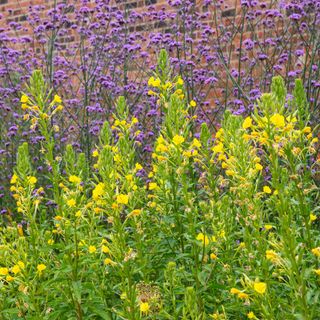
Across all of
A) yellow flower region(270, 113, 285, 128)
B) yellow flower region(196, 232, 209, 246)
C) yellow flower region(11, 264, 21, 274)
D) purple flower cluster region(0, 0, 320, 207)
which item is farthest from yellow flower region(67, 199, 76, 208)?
purple flower cluster region(0, 0, 320, 207)

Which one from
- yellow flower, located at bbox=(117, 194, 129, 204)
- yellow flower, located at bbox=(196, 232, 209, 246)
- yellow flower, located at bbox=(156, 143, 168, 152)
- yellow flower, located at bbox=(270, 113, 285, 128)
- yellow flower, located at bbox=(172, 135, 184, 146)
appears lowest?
yellow flower, located at bbox=(196, 232, 209, 246)

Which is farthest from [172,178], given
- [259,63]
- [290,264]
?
[259,63]

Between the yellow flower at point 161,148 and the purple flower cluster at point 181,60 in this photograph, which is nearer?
the yellow flower at point 161,148

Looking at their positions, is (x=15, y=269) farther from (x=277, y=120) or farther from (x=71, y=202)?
(x=277, y=120)

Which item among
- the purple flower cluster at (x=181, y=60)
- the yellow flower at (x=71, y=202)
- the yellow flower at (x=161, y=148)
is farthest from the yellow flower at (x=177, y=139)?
the purple flower cluster at (x=181, y=60)

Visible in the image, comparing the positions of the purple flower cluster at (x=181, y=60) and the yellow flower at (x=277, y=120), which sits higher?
the yellow flower at (x=277, y=120)

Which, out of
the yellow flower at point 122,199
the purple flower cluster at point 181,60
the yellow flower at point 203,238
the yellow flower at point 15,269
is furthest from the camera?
the purple flower cluster at point 181,60

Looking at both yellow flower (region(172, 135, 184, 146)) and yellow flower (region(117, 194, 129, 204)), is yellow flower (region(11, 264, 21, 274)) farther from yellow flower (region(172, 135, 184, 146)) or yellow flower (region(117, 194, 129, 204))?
yellow flower (region(172, 135, 184, 146))

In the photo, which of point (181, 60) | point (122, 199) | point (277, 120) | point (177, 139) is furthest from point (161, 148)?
point (181, 60)

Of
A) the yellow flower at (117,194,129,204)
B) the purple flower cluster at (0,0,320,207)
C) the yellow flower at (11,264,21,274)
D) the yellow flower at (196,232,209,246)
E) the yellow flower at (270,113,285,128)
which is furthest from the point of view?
the purple flower cluster at (0,0,320,207)

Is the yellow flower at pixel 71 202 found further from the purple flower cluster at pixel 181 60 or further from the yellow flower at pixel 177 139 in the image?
the purple flower cluster at pixel 181 60

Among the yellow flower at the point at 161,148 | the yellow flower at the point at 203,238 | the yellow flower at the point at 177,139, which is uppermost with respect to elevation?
the yellow flower at the point at 177,139

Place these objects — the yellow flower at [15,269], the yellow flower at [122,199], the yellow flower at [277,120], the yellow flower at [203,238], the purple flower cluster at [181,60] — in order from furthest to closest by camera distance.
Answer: the purple flower cluster at [181,60]
the yellow flower at [203,238]
the yellow flower at [15,269]
the yellow flower at [122,199]
the yellow flower at [277,120]

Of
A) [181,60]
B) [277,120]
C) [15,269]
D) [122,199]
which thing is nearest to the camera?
[277,120]
